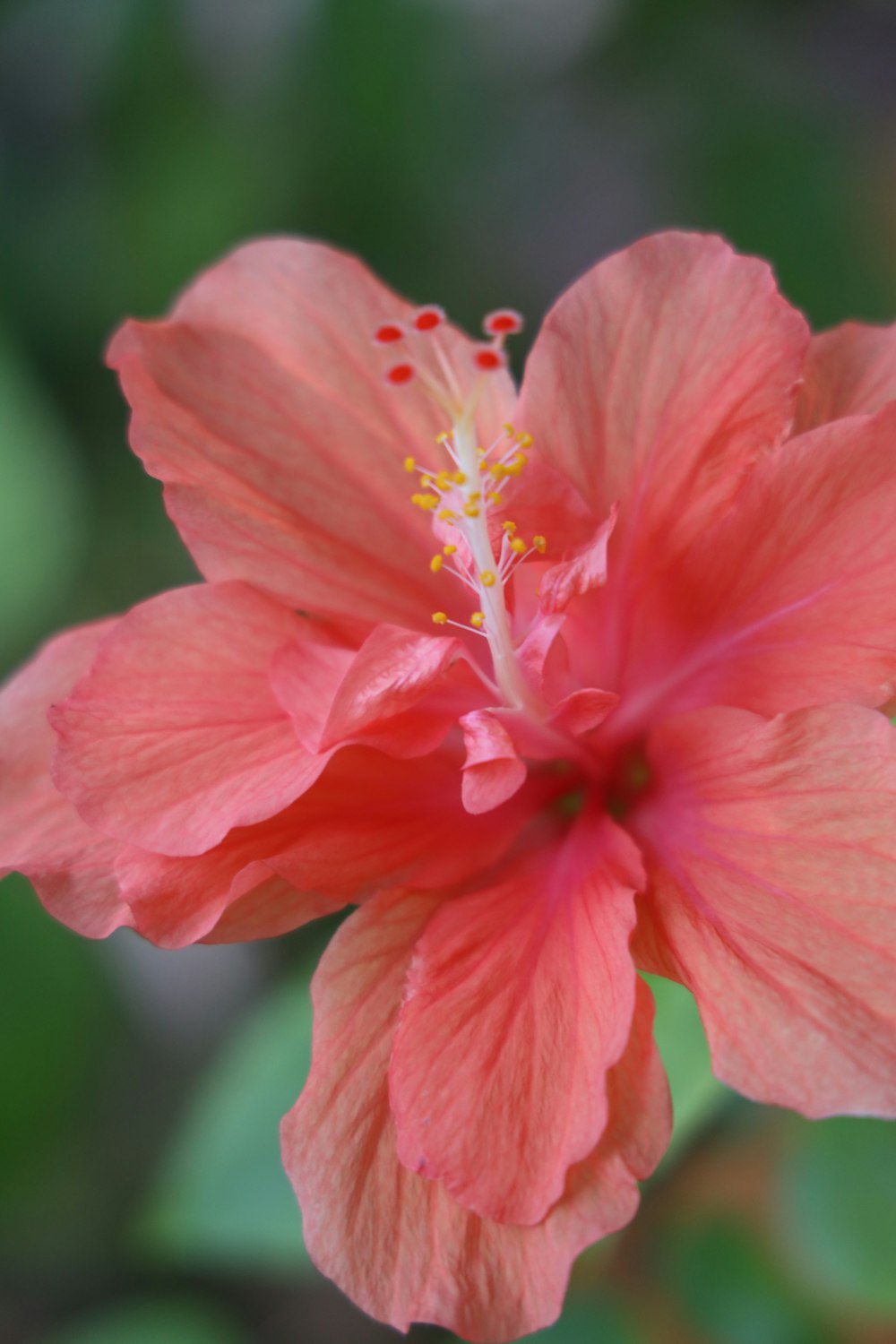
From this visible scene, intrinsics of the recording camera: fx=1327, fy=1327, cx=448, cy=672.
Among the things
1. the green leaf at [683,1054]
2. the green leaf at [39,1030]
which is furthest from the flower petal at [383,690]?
the green leaf at [39,1030]

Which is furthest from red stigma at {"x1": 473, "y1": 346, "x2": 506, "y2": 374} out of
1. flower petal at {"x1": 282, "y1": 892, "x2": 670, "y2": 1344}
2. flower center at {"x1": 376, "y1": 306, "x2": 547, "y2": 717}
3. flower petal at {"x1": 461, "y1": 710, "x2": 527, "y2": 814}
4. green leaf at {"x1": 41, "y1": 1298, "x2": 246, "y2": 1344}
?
green leaf at {"x1": 41, "y1": 1298, "x2": 246, "y2": 1344}

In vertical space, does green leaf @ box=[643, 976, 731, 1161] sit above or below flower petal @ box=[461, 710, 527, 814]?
below

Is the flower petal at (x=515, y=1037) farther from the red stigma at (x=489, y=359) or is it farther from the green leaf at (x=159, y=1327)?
the green leaf at (x=159, y=1327)

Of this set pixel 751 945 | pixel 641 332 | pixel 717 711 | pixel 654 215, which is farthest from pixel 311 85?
pixel 751 945

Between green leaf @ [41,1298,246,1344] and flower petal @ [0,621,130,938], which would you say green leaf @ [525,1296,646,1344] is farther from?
flower petal @ [0,621,130,938]

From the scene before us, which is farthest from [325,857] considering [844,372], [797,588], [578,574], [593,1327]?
[593,1327]
